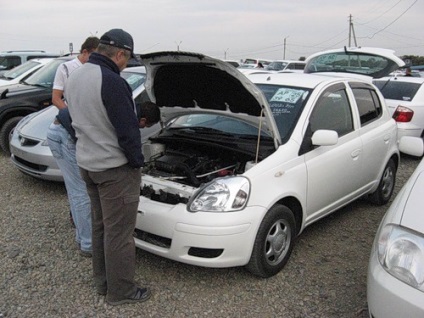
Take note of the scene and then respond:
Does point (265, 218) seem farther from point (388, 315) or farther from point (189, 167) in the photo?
point (388, 315)

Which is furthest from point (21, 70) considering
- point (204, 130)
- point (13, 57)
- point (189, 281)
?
point (189, 281)

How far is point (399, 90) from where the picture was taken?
766 cm

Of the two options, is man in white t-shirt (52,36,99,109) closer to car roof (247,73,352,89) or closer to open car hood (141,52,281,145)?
open car hood (141,52,281,145)

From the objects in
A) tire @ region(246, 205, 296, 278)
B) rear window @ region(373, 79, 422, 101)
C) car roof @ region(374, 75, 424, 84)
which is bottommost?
tire @ region(246, 205, 296, 278)

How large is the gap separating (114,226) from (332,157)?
207 cm

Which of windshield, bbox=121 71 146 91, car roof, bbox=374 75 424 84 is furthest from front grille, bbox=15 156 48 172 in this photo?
car roof, bbox=374 75 424 84

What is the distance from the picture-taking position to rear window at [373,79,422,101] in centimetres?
747

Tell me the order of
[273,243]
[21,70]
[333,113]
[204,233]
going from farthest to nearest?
1. [21,70]
2. [333,113]
3. [273,243]
4. [204,233]

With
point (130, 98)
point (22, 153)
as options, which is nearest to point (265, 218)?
point (130, 98)

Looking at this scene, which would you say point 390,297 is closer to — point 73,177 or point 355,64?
point 73,177

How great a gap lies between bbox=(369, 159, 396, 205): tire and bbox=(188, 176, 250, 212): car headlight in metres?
2.43

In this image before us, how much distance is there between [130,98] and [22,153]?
10.4 feet

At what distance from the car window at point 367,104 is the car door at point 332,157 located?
0.22 m

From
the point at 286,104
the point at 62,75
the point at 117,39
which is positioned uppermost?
the point at 117,39
